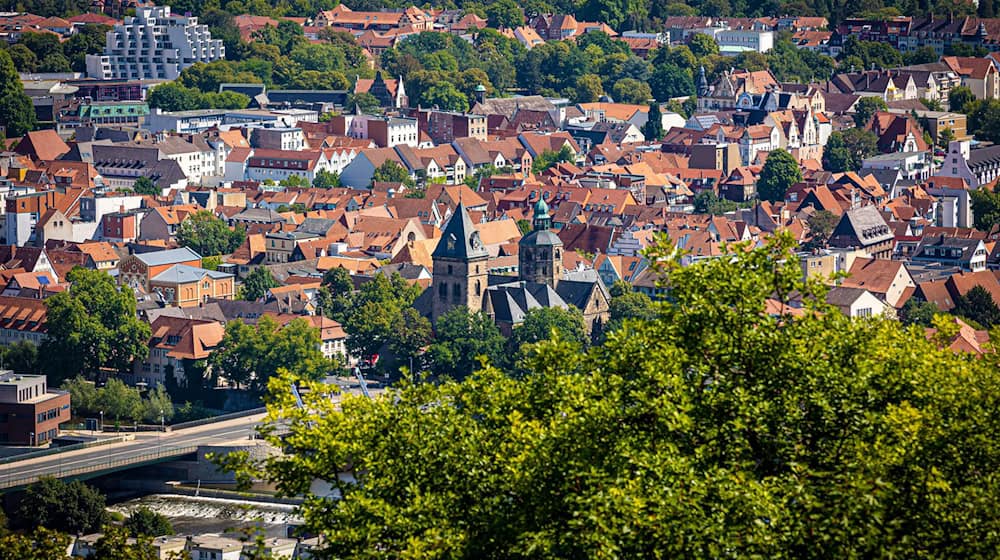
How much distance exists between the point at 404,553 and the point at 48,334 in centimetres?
4539

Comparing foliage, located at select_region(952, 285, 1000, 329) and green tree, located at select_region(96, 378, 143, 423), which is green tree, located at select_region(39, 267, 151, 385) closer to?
green tree, located at select_region(96, 378, 143, 423)

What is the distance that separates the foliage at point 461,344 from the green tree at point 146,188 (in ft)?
110

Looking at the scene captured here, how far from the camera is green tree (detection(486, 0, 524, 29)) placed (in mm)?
149375

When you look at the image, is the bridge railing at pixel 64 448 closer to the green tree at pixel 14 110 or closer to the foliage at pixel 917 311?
the foliage at pixel 917 311

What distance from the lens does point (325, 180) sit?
99.6 m

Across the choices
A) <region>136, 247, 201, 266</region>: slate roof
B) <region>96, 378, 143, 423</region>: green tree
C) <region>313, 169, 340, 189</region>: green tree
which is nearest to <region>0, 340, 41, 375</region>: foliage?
<region>96, 378, 143, 423</region>: green tree

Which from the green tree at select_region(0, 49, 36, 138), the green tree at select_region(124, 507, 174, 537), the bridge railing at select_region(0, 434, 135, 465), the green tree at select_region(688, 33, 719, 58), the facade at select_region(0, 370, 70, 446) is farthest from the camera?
the green tree at select_region(688, 33, 719, 58)

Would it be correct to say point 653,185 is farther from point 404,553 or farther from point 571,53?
point 404,553

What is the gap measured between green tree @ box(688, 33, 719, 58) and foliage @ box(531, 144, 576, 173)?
31060 mm

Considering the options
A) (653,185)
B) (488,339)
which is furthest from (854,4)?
(488,339)

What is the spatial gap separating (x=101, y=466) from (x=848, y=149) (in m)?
61.6

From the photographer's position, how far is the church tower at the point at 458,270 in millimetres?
67875

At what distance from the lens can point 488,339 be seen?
64.4 metres

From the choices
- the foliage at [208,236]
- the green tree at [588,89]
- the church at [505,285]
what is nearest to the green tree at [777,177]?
the foliage at [208,236]
